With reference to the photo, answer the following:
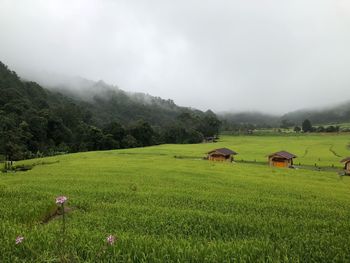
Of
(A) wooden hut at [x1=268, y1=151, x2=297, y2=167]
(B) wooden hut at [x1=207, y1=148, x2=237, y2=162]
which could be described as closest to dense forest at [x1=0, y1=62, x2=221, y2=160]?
(B) wooden hut at [x1=207, y1=148, x2=237, y2=162]

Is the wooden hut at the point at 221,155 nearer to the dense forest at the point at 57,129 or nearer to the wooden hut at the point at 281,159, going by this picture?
the wooden hut at the point at 281,159

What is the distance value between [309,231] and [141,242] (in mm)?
5293

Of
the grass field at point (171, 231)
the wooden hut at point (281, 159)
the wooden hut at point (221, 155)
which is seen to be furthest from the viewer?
the wooden hut at point (221, 155)

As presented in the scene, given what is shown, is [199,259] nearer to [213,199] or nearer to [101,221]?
[101,221]

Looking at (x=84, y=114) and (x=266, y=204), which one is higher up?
(x=84, y=114)

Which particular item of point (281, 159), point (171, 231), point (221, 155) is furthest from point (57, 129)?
point (171, 231)

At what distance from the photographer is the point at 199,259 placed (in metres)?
5.86

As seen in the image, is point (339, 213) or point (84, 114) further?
point (84, 114)

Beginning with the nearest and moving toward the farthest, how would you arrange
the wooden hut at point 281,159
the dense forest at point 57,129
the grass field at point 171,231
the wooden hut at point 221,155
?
the grass field at point 171,231 → the wooden hut at point 281,159 → the wooden hut at point 221,155 → the dense forest at point 57,129

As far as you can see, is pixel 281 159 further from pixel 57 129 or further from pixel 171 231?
pixel 57 129

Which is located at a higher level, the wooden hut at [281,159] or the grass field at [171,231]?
the grass field at [171,231]

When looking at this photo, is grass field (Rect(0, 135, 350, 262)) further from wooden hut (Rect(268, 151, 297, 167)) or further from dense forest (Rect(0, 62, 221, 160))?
dense forest (Rect(0, 62, 221, 160))

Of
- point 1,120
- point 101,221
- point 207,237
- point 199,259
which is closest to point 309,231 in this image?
point 207,237

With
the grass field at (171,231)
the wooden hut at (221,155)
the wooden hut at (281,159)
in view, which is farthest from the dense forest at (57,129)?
the grass field at (171,231)
